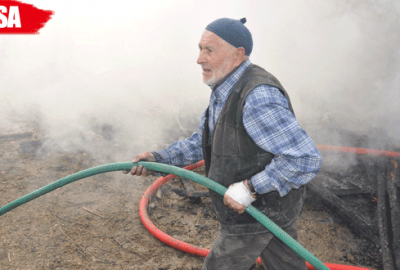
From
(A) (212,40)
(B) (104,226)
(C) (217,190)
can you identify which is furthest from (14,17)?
(C) (217,190)

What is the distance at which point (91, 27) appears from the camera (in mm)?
8406

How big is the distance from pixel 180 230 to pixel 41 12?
8201 mm

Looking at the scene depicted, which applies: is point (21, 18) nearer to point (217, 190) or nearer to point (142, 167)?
point (142, 167)

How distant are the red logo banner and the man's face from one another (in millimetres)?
8351

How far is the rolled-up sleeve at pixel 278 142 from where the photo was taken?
5.42 feet

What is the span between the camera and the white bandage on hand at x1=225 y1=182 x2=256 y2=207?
171cm

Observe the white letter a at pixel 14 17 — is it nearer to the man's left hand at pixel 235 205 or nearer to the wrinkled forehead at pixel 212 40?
the wrinkled forehead at pixel 212 40

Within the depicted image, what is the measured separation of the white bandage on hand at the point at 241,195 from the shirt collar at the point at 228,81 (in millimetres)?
613

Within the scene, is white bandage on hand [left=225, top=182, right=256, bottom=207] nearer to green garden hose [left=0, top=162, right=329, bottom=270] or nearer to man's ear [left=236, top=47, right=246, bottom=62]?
green garden hose [left=0, top=162, right=329, bottom=270]

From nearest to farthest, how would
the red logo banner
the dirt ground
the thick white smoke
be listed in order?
the dirt ground
the thick white smoke
the red logo banner

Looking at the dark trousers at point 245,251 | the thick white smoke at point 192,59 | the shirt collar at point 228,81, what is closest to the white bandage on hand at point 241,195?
the dark trousers at point 245,251

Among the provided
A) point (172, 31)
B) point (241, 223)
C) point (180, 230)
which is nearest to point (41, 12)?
point (172, 31)

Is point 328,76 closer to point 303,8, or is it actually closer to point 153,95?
point 303,8

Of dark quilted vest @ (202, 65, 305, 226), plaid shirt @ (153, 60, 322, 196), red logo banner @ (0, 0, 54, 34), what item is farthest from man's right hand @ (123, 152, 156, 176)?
red logo banner @ (0, 0, 54, 34)
